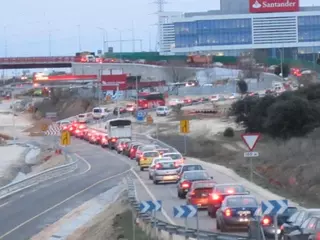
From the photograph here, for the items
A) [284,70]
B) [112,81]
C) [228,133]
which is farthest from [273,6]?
[228,133]

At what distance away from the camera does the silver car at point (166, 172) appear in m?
45.9

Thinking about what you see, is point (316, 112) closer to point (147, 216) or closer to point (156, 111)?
point (147, 216)

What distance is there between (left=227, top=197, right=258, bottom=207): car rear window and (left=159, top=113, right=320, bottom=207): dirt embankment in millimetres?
6644

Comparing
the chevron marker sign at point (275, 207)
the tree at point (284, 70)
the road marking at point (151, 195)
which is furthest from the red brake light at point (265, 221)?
the tree at point (284, 70)

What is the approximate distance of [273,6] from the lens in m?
176

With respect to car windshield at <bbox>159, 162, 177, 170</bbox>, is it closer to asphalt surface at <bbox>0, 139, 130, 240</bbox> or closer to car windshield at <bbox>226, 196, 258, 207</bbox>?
asphalt surface at <bbox>0, 139, 130, 240</bbox>

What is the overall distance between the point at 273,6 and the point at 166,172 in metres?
133

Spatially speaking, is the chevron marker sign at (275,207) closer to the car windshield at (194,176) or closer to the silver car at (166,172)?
the car windshield at (194,176)

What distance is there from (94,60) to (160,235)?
414 feet

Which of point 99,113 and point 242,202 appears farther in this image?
point 99,113

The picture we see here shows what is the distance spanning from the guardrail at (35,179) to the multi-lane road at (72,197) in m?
0.50

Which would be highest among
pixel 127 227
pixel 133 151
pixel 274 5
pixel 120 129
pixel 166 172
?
pixel 274 5

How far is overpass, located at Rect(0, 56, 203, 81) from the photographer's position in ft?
484

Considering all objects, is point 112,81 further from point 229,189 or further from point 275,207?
point 275,207
